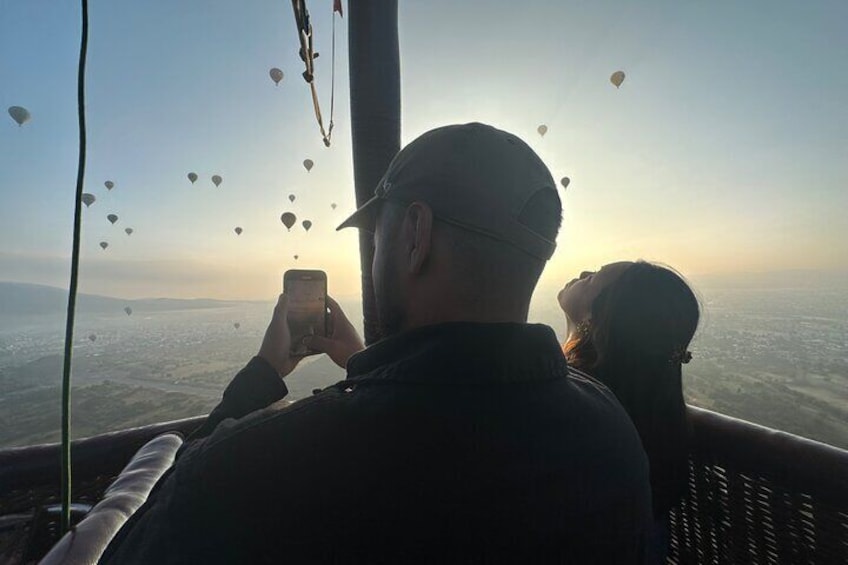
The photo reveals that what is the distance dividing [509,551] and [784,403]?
25.8 metres

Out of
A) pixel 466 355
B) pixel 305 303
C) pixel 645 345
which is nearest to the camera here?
pixel 466 355

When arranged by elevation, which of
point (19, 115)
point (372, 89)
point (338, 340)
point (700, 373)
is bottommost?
point (700, 373)

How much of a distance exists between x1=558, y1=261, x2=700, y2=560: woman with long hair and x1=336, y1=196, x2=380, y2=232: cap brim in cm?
144

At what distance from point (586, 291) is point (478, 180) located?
1.63 m

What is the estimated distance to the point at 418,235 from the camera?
0.78 metres

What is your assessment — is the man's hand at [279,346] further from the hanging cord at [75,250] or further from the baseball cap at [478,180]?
the baseball cap at [478,180]

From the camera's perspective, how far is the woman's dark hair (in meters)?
1.68

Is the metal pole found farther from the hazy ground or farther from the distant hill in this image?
the distant hill

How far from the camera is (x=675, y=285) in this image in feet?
6.52

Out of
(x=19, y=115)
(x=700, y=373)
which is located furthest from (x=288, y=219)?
(x=700, y=373)

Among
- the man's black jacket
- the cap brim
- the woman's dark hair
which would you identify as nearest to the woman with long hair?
the woman's dark hair

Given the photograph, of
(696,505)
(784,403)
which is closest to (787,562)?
(696,505)

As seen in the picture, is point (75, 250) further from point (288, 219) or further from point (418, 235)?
point (288, 219)

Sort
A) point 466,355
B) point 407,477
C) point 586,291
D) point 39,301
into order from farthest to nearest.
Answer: point 39,301, point 586,291, point 466,355, point 407,477
